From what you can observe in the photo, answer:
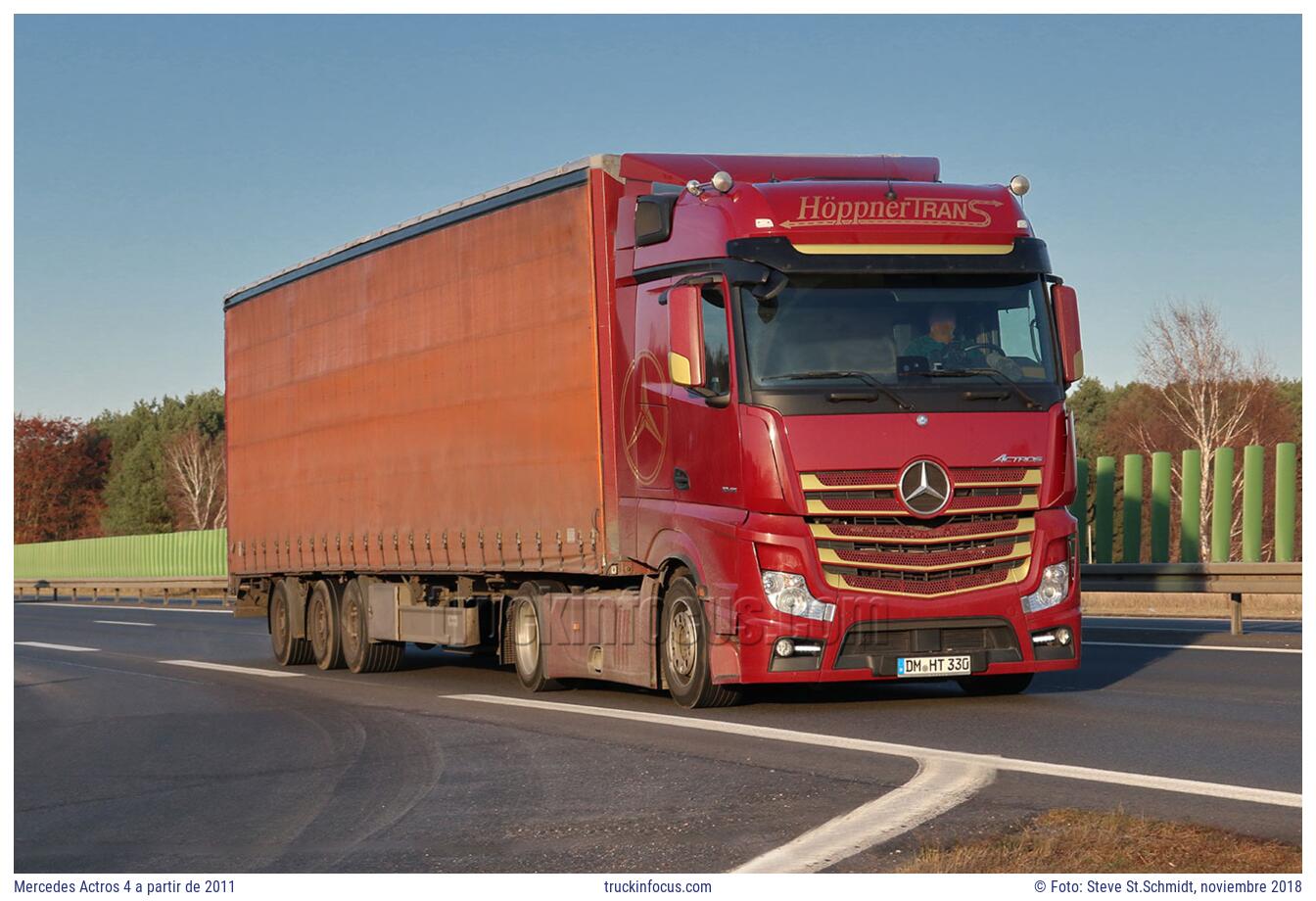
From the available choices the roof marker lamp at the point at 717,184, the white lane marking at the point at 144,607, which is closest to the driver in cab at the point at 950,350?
the roof marker lamp at the point at 717,184

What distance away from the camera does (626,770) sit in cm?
1076

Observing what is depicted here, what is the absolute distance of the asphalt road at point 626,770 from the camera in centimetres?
842

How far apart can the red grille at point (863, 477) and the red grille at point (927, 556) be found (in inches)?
18.6

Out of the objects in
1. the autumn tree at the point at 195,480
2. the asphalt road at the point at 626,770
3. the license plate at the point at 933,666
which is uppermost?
the autumn tree at the point at 195,480

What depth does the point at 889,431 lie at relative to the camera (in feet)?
43.9

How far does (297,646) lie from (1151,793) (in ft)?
49.7

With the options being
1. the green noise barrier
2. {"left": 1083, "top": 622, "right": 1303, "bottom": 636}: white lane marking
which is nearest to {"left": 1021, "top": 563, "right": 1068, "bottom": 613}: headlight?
{"left": 1083, "top": 622, "right": 1303, "bottom": 636}: white lane marking

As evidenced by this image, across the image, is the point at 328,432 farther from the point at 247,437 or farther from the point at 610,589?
the point at 610,589

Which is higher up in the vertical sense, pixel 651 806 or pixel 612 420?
pixel 612 420

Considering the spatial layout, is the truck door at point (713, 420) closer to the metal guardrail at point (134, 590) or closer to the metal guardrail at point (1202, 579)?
the metal guardrail at point (1202, 579)

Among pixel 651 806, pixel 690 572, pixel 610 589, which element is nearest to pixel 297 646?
pixel 610 589

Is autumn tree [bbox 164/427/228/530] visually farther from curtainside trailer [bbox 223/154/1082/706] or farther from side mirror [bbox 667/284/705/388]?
side mirror [bbox 667/284/705/388]

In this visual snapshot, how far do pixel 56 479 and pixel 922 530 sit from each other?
372ft

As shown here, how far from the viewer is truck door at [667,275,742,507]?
1359 centimetres
